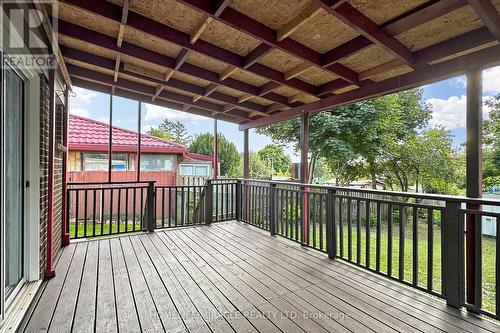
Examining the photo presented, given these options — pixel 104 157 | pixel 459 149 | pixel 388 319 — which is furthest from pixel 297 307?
pixel 459 149

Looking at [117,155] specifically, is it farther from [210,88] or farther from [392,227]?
[392,227]

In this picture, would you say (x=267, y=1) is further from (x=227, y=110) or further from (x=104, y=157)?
(x=104, y=157)

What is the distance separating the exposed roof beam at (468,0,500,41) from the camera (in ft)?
5.79

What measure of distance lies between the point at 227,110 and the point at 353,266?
12.3 feet

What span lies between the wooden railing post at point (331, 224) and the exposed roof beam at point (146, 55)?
2115 mm

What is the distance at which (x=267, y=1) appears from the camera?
2215 millimetres

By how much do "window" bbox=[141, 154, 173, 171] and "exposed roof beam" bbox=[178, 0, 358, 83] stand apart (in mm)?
5885

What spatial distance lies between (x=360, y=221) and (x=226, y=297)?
5.79 feet

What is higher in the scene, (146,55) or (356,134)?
(146,55)

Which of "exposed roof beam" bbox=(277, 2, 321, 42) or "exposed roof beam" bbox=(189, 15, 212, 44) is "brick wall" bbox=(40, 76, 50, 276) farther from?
"exposed roof beam" bbox=(277, 2, 321, 42)

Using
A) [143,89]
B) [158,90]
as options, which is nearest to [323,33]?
[158,90]

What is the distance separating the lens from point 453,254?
2.13 m

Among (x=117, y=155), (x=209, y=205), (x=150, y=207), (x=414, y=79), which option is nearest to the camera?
(x=414, y=79)

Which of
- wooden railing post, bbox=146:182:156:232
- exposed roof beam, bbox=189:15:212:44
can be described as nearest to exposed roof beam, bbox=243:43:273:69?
exposed roof beam, bbox=189:15:212:44
